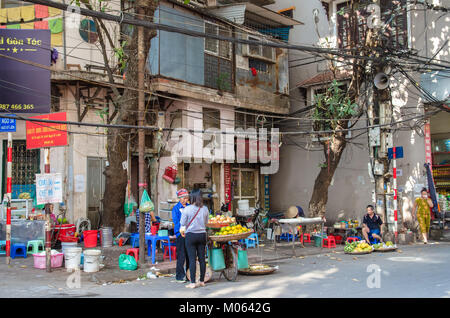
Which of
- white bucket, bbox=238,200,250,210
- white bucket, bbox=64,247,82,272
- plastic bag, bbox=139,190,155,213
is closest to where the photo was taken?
white bucket, bbox=64,247,82,272

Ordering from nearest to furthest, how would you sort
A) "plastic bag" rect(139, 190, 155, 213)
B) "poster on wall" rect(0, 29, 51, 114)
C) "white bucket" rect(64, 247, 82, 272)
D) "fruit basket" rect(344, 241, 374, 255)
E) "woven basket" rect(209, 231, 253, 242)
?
"woven basket" rect(209, 231, 253, 242), "white bucket" rect(64, 247, 82, 272), "plastic bag" rect(139, 190, 155, 213), "poster on wall" rect(0, 29, 51, 114), "fruit basket" rect(344, 241, 374, 255)

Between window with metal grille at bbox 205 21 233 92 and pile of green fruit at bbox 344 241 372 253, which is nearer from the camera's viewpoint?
pile of green fruit at bbox 344 241 372 253

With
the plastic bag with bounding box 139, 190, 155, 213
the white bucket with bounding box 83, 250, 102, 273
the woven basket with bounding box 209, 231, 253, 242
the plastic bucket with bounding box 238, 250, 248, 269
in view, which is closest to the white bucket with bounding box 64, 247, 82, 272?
the white bucket with bounding box 83, 250, 102, 273

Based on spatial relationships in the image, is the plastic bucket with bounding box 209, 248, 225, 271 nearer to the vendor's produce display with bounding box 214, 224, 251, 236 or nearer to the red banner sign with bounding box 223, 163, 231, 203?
the vendor's produce display with bounding box 214, 224, 251, 236

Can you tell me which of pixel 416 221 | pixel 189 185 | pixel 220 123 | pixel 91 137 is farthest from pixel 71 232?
pixel 416 221

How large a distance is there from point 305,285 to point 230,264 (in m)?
1.82

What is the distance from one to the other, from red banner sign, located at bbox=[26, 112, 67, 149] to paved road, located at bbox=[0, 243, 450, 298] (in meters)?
3.09

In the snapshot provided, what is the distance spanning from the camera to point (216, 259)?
9273 millimetres

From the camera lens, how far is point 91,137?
16141 millimetres

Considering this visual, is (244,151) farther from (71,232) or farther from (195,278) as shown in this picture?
(195,278)

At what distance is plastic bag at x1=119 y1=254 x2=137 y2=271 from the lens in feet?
34.3

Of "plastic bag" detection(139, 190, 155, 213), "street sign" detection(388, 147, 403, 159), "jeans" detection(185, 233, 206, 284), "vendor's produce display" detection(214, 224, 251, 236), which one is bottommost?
"jeans" detection(185, 233, 206, 284)
